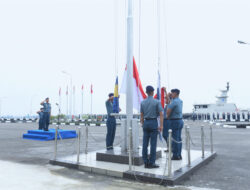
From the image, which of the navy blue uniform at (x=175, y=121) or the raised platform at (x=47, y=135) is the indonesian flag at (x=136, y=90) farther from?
the raised platform at (x=47, y=135)

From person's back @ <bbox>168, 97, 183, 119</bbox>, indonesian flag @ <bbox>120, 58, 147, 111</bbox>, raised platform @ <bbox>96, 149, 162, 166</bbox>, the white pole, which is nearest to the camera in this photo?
raised platform @ <bbox>96, 149, 162, 166</bbox>

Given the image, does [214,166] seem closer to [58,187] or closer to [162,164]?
[162,164]

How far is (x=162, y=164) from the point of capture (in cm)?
570

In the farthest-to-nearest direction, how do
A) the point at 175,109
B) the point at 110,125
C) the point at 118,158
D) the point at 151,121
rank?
the point at 110,125, the point at 175,109, the point at 118,158, the point at 151,121

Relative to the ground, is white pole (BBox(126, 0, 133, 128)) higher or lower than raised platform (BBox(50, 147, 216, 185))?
higher

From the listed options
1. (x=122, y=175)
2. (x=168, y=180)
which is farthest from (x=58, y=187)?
(x=168, y=180)

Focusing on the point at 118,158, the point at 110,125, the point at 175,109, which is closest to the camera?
the point at 118,158

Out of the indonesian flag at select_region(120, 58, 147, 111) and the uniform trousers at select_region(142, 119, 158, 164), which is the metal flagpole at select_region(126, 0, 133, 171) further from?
the uniform trousers at select_region(142, 119, 158, 164)

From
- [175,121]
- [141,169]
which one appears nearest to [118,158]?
[141,169]

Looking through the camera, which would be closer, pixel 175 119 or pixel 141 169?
pixel 141 169

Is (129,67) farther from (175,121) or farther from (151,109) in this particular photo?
(175,121)

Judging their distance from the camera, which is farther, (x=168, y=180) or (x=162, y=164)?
(x=162, y=164)

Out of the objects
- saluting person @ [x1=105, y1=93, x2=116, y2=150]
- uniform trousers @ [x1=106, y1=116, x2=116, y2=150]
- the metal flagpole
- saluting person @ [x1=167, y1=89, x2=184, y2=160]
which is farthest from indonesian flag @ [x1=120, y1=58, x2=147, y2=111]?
saluting person @ [x1=167, y1=89, x2=184, y2=160]

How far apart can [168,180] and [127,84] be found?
10.1ft
